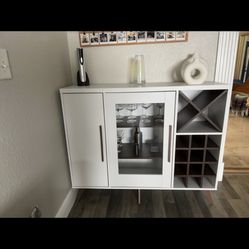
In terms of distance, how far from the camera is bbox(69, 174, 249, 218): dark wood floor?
1.42m

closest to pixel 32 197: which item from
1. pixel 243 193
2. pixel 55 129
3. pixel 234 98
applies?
pixel 55 129

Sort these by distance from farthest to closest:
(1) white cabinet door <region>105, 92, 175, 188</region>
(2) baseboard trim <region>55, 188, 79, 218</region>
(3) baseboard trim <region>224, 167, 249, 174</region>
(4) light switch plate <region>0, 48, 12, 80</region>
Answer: (3) baseboard trim <region>224, 167, 249, 174</region>
(2) baseboard trim <region>55, 188, 79, 218</region>
(1) white cabinet door <region>105, 92, 175, 188</region>
(4) light switch plate <region>0, 48, 12, 80</region>

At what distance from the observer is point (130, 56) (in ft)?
4.93

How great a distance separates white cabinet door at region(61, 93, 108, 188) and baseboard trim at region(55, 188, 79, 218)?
112 mm

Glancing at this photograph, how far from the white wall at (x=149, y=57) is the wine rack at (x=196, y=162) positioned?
1.80 ft

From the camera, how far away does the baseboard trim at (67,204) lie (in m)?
1.36

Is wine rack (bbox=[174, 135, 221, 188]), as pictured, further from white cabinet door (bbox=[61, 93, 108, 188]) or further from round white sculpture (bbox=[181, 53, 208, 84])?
white cabinet door (bbox=[61, 93, 108, 188])

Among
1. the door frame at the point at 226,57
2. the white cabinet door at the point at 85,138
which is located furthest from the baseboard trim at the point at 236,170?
the white cabinet door at the point at 85,138

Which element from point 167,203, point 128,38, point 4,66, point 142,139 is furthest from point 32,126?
point 167,203

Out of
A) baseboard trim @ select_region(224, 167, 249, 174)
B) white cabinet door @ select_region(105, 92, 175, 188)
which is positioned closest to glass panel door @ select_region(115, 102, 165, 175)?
white cabinet door @ select_region(105, 92, 175, 188)

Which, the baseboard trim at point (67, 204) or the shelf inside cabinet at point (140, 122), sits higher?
the shelf inside cabinet at point (140, 122)

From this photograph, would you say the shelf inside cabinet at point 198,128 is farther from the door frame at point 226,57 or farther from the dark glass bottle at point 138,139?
the dark glass bottle at point 138,139

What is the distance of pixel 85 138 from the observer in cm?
137
